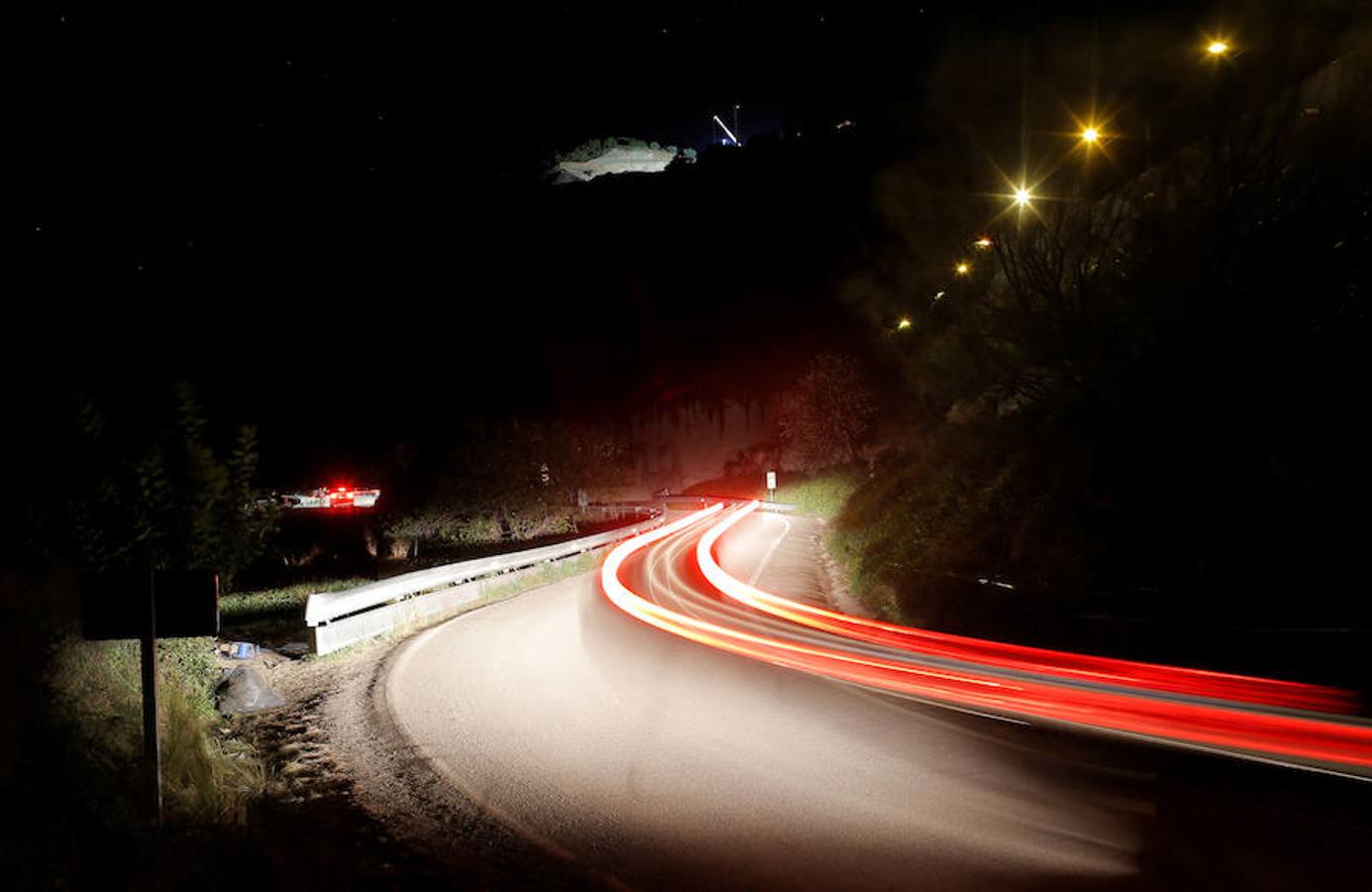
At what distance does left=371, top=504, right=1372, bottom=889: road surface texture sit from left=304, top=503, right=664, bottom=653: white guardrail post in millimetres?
2558

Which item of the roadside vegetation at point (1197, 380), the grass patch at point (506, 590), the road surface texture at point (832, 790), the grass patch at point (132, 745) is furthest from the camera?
the grass patch at point (506, 590)

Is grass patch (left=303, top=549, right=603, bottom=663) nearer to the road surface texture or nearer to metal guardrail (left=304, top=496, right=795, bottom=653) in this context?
metal guardrail (left=304, top=496, right=795, bottom=653)

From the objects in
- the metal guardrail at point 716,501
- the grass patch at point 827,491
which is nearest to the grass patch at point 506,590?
the grass patch at point 827,491

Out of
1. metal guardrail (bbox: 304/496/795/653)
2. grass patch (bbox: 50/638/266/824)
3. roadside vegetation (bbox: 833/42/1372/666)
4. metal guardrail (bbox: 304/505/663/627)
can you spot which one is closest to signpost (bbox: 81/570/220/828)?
grass patch (bbox: 50/638/266/824)

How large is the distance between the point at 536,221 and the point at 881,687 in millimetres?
166995

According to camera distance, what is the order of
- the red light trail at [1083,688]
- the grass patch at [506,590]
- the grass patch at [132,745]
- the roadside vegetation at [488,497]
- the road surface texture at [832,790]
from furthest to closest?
1. the roadside vegetation at [488,497]
2. the grass patch at [506,590]
3. the red light trail at [1083,688]
4. the grass patch at [132,745]
5. the road surface texture at [832,790]

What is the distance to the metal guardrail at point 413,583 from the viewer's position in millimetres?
12023

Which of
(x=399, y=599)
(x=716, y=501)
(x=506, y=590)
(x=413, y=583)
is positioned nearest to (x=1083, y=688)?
(x=413, y=583)

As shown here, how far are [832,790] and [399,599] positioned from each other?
1164 cm

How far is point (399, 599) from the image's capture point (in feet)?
50.8

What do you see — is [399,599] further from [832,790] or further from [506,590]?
[832,790]

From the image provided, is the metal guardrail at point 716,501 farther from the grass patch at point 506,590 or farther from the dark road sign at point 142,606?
the dark road sign at point 142,606

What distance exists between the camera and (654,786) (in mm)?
6211

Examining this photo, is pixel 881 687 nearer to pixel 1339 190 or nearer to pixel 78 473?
pixel 78 473
